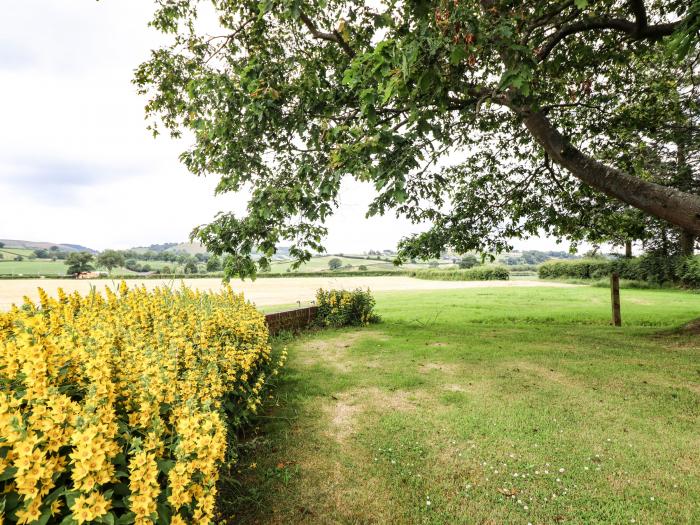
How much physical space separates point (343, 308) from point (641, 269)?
31462 mm

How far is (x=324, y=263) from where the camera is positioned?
141ft

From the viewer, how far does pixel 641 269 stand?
3086 cm

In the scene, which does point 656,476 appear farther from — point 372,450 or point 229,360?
point 229,360

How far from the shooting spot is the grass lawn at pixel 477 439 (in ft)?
11.2

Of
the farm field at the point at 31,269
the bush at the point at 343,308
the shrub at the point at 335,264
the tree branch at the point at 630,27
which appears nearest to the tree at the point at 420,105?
the tree branch at the point at 630,27

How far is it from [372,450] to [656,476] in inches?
124

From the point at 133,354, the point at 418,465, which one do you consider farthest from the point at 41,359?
the point at 418,465

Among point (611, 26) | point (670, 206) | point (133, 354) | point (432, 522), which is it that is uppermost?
point (611, 26)

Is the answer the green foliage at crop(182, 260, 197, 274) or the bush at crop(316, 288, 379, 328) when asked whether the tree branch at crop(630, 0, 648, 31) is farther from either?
the green foliage at crop(182, 260, 197, 274)

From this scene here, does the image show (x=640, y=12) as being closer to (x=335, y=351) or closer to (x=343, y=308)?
(x=335, y=351)

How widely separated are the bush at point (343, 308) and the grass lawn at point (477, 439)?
3.82 metres

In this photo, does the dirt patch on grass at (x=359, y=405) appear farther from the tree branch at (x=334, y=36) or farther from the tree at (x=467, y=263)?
the tree at (x=467, y=263)

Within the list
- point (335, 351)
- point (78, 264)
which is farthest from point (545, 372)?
point (78, 264)

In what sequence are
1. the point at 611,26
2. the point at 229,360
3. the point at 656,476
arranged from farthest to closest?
1. the point at 611,26
2. the point at 229,360
3. the point at 656,476
